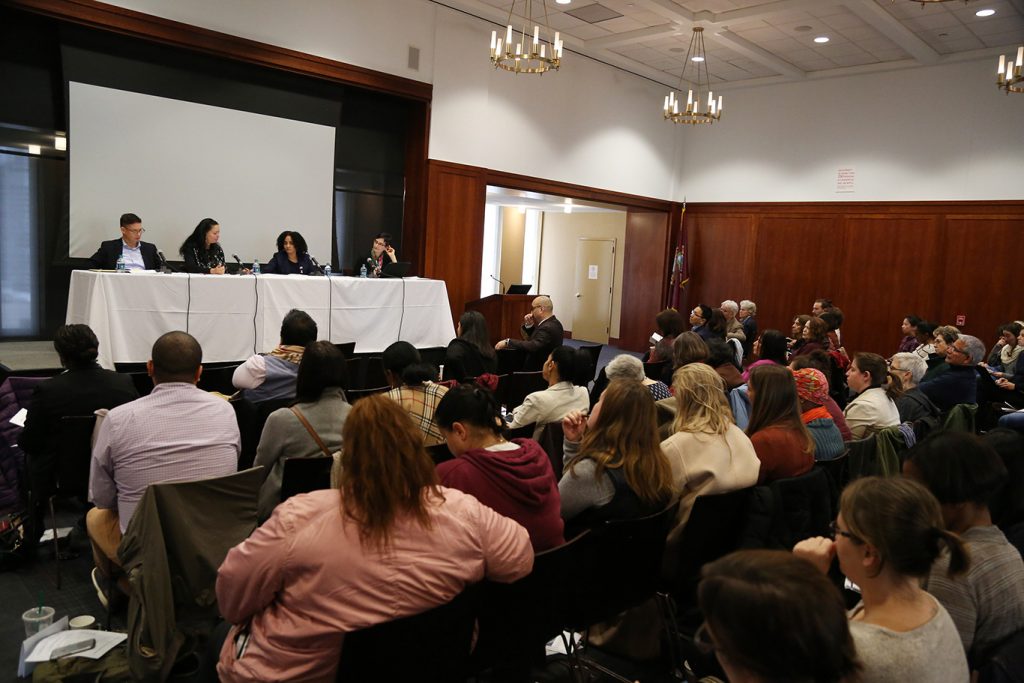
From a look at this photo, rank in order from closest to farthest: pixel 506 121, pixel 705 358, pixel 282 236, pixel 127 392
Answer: pixel 127 392
pixel 705 358
pixel 282 236
pixel 506 121

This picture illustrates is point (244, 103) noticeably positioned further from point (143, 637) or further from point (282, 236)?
point (143, 637)

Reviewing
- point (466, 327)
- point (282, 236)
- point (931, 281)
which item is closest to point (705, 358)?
point (466, 327)

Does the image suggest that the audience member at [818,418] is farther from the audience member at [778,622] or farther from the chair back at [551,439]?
the audience member at [778,622]

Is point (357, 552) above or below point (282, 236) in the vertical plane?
below

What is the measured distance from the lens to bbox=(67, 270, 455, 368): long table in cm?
561

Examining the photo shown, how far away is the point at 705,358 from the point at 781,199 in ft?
27.1

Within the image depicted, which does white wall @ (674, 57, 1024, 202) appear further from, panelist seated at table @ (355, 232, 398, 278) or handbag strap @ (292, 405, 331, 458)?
handbag strap @ (292, 405, 331, 458)

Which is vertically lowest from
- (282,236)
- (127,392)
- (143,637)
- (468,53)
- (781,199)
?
(143,637)

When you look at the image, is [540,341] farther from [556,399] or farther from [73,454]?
[73,454]

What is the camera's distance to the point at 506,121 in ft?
32.8

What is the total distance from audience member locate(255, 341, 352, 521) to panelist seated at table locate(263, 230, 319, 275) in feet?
15.3

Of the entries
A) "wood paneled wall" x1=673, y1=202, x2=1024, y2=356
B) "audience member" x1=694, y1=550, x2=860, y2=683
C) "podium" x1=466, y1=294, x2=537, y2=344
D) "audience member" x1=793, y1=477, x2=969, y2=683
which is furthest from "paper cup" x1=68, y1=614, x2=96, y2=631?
"wood paneled wall" x1=673, y1=202, x2=1024, y2=356

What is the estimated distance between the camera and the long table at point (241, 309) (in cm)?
561

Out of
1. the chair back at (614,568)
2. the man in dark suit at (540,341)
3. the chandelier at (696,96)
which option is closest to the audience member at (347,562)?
the chair back at (614,568)
